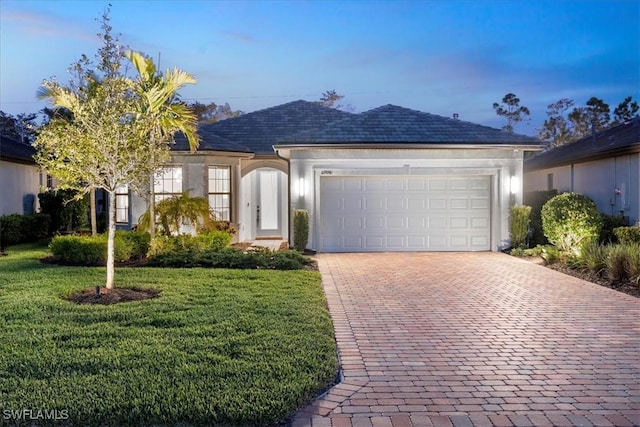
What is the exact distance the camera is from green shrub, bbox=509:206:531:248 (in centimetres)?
1388

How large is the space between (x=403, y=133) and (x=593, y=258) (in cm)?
595

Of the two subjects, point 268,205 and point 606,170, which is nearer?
point 606,170

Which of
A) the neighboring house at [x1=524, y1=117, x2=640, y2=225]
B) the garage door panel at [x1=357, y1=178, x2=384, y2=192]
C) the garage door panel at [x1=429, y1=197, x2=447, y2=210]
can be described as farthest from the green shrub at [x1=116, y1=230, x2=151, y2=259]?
the neighboring house at [x1=524, y1=117, x2=640, y2=225]

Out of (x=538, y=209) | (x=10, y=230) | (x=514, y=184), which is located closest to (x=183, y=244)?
(x=10, y=230)

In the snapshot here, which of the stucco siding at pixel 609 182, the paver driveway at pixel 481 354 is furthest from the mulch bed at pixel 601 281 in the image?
the stucco siding at pixel 609 182

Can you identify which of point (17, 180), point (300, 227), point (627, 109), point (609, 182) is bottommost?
point (300, 227)

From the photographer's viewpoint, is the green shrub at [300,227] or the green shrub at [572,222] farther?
the green shrub at [300,227]

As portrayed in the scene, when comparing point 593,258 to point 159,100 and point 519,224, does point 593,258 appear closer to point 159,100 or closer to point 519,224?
point 519,224

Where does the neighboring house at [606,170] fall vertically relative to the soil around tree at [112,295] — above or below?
above

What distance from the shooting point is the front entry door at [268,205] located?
61.0 feet

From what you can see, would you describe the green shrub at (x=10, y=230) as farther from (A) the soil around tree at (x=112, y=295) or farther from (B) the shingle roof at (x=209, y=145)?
(A) the soil around tree at (x=112, y=295)

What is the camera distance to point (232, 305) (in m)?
7.21

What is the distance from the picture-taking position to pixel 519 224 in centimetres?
1398

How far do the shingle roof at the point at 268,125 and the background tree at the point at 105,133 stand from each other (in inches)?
311
